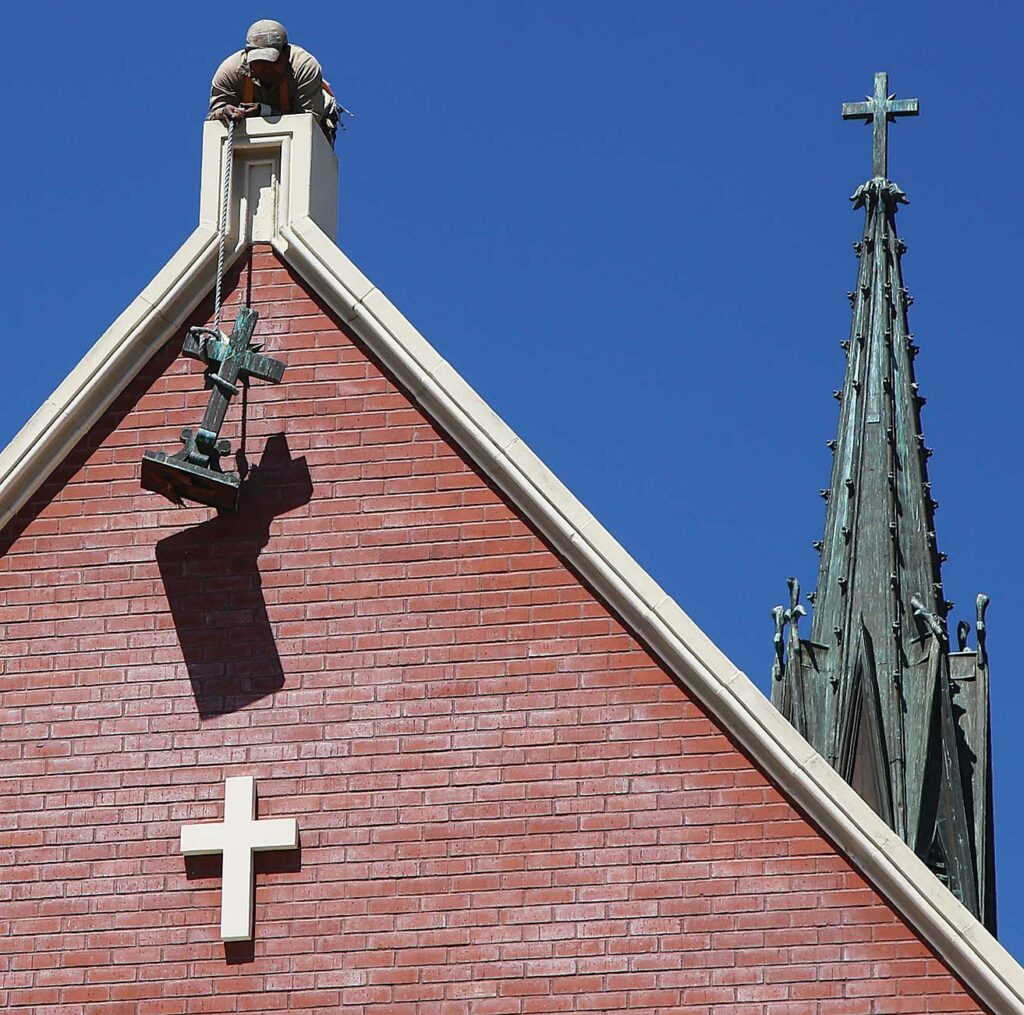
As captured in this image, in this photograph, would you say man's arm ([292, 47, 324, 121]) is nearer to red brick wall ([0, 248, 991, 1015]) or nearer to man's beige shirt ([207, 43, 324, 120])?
man's beige shirt ([207, 43, 324, 120])

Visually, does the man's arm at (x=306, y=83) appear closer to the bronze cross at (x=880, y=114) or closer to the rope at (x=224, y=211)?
the rope at (x=224, y=211)

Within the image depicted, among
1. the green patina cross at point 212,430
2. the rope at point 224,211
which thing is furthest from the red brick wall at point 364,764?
the rope at point 224,211

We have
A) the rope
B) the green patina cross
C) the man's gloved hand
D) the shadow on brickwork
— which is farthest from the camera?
the man's gloved hand

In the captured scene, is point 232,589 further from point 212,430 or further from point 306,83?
point 306,83

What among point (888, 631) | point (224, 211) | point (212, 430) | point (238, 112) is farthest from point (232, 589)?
point (888, 631)

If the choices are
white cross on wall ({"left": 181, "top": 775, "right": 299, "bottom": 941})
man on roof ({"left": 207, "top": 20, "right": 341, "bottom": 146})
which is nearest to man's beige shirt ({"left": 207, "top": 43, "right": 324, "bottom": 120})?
man on roof ({"left": 207, "top": 20, "right": 341, "bottom": 146})

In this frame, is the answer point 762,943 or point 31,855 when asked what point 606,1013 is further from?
point 31,855

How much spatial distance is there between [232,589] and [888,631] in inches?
787

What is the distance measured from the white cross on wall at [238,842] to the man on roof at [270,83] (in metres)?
4.45

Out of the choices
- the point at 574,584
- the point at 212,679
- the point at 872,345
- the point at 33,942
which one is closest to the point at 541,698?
the point at 574,584

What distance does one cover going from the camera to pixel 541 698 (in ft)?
63.8

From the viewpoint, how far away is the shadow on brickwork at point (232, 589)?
64.8ft

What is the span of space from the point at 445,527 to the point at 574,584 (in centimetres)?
85

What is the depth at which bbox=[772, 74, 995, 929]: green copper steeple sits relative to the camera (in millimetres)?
37281
